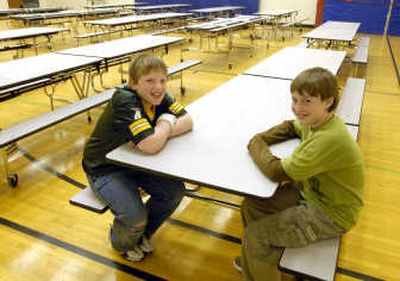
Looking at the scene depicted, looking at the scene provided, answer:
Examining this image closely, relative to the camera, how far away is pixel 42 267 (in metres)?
1.88

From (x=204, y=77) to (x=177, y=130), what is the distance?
13.8 ft

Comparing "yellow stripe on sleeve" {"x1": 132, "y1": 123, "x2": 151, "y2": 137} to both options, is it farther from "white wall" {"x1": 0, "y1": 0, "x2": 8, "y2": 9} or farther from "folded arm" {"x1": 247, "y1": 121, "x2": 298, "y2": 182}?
"white wall" {"x1": 0, "y1": 0, "x2": 8, "y2": 9}

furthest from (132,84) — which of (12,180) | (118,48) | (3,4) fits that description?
(3,4)

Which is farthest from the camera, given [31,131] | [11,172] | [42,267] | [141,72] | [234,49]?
[234,49]

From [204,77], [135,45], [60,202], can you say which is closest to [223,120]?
[60,202]

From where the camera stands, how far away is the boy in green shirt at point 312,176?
126 cm

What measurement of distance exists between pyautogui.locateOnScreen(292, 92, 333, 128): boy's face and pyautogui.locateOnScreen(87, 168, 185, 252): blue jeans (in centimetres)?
82

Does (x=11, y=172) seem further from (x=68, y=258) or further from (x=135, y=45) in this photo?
(x=135, y=45)

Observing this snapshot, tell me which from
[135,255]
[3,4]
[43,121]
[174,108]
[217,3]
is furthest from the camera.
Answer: [3,4]

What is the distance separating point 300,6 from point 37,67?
10828 millimetres

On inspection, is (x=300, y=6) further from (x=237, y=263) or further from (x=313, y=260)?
(x=313, y=260)

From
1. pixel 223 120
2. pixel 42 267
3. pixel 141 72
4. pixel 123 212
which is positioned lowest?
pixel 42 267

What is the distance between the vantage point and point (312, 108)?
131 cm

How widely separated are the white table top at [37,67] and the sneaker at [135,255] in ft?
5.07
